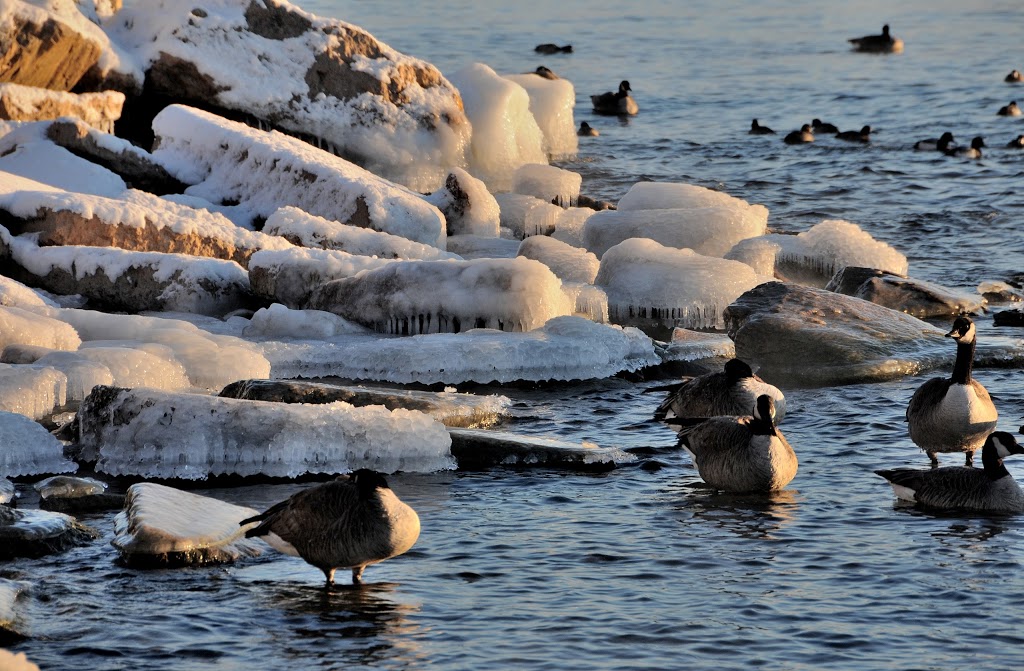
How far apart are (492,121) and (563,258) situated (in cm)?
717

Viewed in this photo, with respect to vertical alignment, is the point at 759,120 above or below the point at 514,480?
above

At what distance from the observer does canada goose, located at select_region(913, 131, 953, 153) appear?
26.4 metres

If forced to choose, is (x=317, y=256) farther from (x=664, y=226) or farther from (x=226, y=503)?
(x=226, y=503)

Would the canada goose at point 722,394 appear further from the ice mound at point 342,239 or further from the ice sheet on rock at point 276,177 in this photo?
the ice sheet on rock at point 276,177

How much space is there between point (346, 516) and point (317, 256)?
23.0 feet

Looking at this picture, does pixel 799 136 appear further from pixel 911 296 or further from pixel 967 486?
pixel 967 486

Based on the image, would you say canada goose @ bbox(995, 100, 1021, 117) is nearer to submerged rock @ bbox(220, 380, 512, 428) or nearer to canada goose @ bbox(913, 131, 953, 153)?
canada goose @ bbox(913, 131, 953, 153)

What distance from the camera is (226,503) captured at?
8.77 m

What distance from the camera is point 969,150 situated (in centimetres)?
2623

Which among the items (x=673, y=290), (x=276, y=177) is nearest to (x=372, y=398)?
(x=673, y=290)

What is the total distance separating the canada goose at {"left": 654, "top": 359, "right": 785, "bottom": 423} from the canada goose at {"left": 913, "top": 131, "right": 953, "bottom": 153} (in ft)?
54.8

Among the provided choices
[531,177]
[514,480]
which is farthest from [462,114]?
[514,480]

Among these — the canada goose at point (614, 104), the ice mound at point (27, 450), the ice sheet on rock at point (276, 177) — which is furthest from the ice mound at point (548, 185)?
the ice mound at point (27, 450)

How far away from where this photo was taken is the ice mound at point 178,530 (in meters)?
8.04
